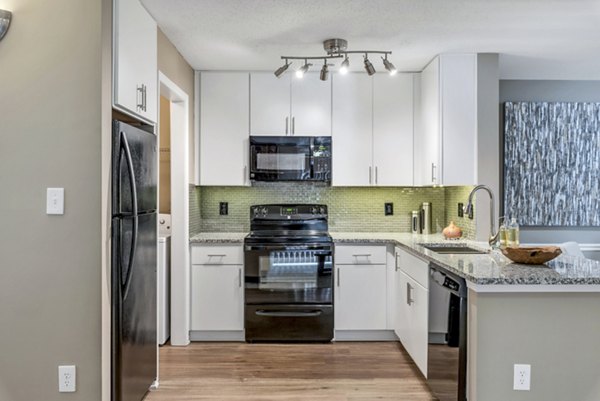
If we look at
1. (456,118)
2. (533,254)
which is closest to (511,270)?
(533,254)

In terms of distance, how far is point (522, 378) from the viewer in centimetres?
210

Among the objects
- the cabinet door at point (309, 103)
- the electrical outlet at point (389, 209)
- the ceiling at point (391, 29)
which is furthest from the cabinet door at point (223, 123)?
the electrical outlet at point (389, 209)

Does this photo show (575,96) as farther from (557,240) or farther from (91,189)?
(91,189)

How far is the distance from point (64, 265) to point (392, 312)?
101 inches

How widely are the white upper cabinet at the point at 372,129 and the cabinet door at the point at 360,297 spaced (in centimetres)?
80

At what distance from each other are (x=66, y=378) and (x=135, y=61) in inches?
65.3

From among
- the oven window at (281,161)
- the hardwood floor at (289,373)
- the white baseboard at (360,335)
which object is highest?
the oven window at (281,161)

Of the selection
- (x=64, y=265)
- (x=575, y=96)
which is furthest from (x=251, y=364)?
(x=575, y=96)

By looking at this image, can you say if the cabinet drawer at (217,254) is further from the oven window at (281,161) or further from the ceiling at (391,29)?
the ceiling at (391,29)

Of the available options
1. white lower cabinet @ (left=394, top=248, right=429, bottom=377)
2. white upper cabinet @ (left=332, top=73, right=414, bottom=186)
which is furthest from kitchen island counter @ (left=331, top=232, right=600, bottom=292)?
white upper cabinet @ (left=332, top=73, right=414, bottom=186)

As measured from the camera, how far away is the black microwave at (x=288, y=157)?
4.00 m

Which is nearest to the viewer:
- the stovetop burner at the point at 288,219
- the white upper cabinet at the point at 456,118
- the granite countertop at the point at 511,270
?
the granite countertop at the point at 511,270

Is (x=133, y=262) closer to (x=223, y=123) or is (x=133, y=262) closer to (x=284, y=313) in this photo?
(x=284, y=313)

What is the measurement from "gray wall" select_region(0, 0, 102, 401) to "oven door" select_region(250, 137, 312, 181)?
1.94 meters
